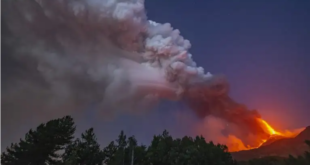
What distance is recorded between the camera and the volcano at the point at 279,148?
13716 centimetres

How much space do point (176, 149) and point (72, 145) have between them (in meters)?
18.9

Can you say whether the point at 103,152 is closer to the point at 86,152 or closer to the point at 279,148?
the point at 86,152

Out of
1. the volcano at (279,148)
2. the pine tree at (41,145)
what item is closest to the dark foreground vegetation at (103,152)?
the pine tree at (41,145)

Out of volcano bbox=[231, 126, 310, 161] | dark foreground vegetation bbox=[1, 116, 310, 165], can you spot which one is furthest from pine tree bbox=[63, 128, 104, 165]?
volcano bbox=[231, 126, 310, 161]

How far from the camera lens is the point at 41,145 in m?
41.6

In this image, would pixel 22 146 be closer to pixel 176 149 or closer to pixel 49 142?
pixel 49 142

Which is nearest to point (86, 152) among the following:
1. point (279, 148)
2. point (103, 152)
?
point (103, 152)

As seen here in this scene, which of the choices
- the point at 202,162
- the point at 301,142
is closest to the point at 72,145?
the point at 202,162

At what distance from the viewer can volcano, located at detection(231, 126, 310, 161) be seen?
137m

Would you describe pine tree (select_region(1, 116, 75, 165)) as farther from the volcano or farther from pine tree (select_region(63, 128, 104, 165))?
the volcano

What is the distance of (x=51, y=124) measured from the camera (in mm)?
43406

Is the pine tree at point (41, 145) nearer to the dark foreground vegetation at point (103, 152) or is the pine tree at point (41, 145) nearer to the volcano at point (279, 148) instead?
the dark foreground vegetation at point (103, 152)

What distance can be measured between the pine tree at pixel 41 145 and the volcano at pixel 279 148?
110 meters

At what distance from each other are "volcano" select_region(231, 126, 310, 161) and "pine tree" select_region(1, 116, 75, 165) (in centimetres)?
10992
